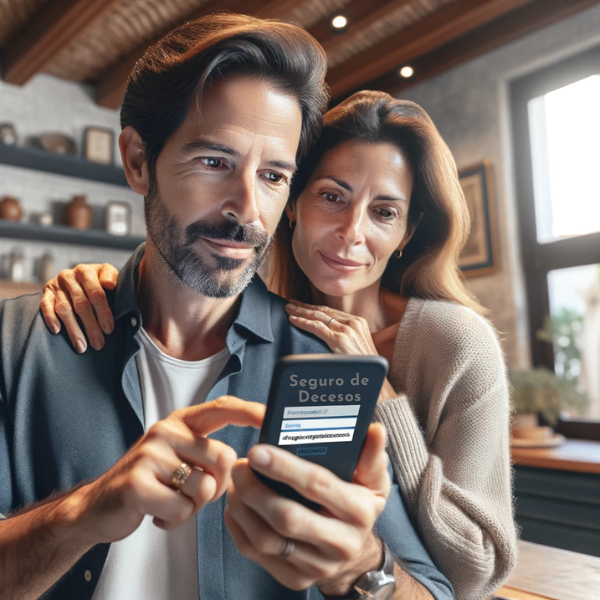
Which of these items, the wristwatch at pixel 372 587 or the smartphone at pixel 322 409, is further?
the wristwatch at pixel 372 587

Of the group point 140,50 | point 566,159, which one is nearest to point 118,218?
point 140,50

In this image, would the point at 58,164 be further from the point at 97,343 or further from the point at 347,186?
the point at 97,343

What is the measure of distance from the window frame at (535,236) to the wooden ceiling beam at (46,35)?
2237 millimetres

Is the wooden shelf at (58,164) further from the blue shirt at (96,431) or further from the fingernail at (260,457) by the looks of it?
the fingernail at (260,457)

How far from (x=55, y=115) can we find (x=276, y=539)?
12.8 ft

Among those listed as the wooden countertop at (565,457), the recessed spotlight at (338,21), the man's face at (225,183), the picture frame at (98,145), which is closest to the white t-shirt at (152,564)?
the man's face at (225,183)

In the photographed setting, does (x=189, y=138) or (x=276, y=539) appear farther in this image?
(x=189, y=138)

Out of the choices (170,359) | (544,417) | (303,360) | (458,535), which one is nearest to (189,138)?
(170,359)

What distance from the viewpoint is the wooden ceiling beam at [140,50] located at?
2904mm

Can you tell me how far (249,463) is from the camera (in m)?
0.58

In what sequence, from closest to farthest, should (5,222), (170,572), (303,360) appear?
(303,360) → (170,572) → (5,222)

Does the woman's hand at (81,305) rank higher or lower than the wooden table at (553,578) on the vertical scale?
higher

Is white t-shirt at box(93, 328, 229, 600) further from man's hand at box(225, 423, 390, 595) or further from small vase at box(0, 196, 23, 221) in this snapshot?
small vase at box(0, 196, 23, 221)

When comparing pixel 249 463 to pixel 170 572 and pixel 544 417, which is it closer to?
pixel 170 572
